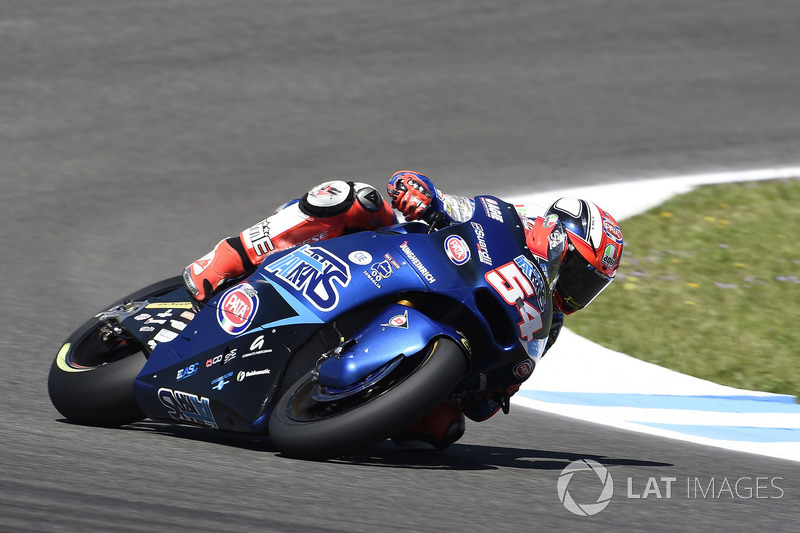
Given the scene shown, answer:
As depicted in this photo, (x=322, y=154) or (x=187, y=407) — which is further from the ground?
(x=187, y=407)

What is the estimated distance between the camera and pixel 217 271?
16.3ft

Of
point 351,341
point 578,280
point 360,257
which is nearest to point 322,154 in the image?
point 578,280

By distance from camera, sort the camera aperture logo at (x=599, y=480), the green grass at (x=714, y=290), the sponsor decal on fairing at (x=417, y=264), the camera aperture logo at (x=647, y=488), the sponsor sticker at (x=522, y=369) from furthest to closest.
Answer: the green grass at (x=714, y=290) < the sponsor sticker at (x=522, y=369) < the sponsor decal on fairing at (x=417, y=264) < the camera aperture logo at (x=647, y=488) < the camera aperture logo at (x=599, y=480)

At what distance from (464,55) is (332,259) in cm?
950

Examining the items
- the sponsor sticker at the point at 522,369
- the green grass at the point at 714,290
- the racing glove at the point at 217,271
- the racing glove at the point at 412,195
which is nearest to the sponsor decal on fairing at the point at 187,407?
the racing glove at the point at 217,271

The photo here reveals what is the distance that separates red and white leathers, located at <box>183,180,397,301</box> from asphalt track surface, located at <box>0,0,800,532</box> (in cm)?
74

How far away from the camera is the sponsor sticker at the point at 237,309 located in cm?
465

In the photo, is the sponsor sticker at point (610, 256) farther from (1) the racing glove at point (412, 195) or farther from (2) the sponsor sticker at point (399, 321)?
Result: (2) the sponsor sticker at point (399, 321)

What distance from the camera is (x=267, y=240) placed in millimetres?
4910

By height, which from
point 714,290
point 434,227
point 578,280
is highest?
point 434,227

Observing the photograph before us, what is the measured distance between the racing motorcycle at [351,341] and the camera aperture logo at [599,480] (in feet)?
1.53

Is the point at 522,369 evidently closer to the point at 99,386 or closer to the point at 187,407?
the point at 187,407

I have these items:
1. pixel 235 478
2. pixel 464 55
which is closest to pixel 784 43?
pixel 464 55

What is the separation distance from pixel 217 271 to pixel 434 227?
3.28 feet
